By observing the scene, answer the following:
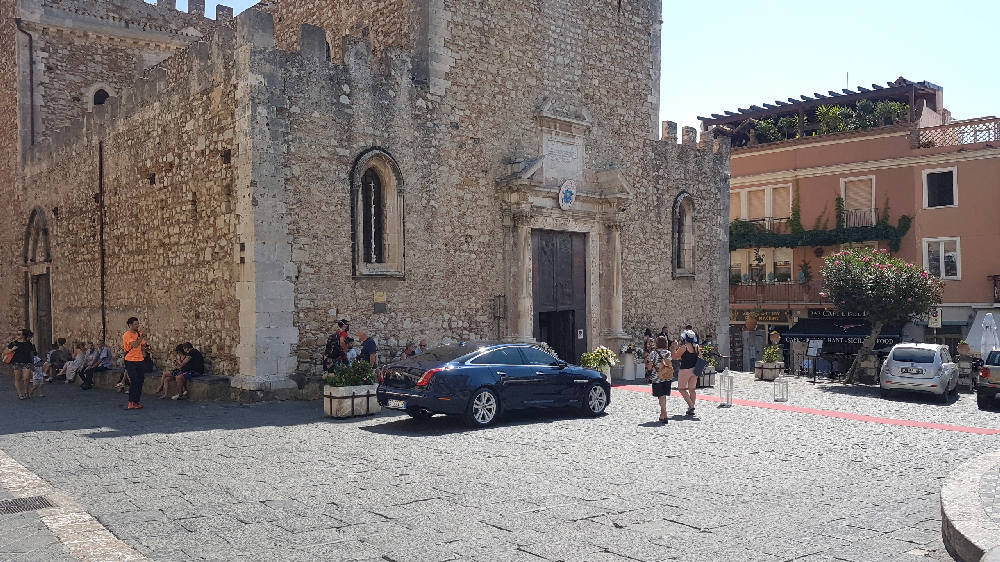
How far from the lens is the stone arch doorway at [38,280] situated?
2459 centimetres

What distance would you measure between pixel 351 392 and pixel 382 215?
4940 millimetres

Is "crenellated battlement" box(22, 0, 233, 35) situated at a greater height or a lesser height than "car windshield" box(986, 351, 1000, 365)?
greater

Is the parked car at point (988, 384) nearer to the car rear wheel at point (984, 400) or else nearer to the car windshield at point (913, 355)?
the car rear wheel at point (984, 400)

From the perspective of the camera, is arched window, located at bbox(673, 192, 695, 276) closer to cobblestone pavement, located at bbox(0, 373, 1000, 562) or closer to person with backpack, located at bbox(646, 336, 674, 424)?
cobblestone pavement, located at bbox(0, 373, 1000, 562)

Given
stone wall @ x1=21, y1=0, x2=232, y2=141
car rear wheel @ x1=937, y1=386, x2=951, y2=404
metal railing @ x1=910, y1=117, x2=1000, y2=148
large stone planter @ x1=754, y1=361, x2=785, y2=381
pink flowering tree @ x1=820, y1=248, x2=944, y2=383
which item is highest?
stone wall @ x1=21, y1=0, x2=232, y2=141

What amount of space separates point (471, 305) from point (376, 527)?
39.6 feet

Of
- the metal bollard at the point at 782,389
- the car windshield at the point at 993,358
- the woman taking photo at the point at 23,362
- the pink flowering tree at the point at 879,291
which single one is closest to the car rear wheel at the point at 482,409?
the metal bollard at the point at 782,389

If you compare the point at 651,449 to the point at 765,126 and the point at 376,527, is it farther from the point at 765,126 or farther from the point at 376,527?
the point at 765,126

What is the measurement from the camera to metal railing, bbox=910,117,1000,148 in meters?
31.2

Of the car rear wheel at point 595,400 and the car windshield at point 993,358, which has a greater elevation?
the car windshield at point 993,358

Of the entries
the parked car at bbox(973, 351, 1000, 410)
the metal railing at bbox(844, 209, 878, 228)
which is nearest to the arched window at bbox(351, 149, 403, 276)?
the parked car at bbox(973, 351, 1000, 410)

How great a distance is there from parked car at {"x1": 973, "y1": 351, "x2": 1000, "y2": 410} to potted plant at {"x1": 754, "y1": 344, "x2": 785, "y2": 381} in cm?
583

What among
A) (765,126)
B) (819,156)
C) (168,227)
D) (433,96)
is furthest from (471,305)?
(765,126)

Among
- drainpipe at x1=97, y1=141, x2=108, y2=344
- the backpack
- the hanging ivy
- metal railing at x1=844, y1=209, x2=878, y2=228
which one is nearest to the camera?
the backpack
